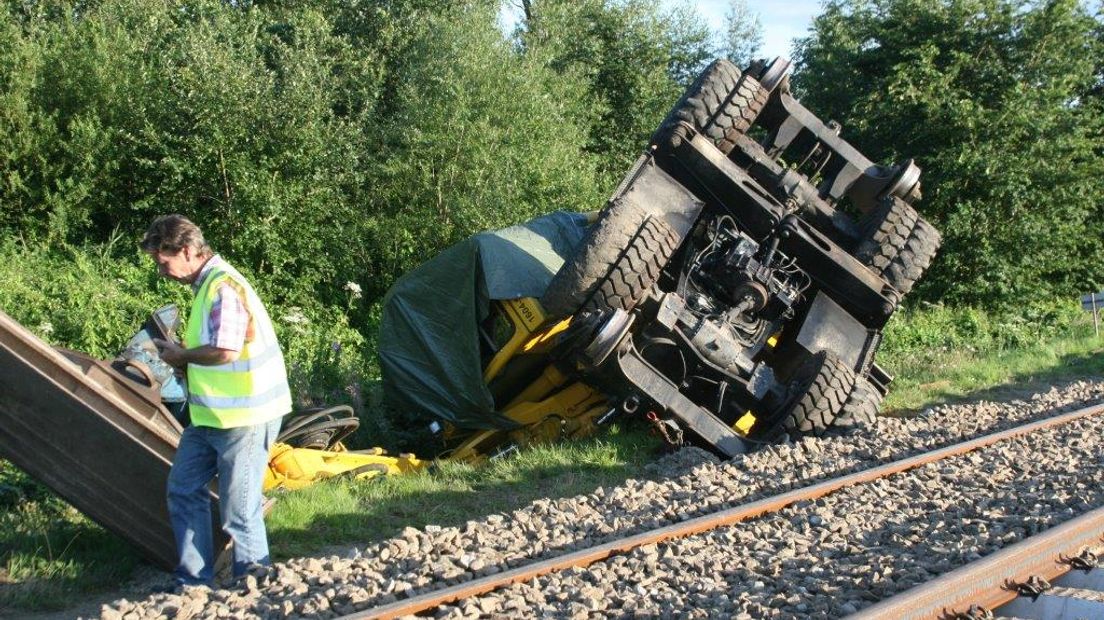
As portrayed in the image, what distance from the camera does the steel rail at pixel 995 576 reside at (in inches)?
162

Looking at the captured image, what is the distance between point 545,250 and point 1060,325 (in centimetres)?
1292

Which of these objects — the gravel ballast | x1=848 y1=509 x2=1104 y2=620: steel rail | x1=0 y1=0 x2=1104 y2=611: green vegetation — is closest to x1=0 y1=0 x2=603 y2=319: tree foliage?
x1=0 y1=0 x2=1104 y2=611: green vegetation

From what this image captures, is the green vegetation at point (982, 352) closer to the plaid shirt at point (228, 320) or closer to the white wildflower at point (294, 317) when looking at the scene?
the white wildflower at point (294, 317)

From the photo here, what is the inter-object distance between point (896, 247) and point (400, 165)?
374 inches

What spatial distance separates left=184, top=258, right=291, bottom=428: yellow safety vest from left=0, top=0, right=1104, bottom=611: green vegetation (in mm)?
1435

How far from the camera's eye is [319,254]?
50.6ft

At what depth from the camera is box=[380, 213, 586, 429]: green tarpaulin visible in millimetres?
9258

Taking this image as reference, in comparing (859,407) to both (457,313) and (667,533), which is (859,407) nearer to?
(457,313)

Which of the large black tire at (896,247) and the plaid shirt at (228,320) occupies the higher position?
the large black tire at (896,247)

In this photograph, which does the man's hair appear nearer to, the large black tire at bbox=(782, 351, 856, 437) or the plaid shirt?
the plaid shirt

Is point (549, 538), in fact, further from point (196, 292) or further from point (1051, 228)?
point (1051, 228)

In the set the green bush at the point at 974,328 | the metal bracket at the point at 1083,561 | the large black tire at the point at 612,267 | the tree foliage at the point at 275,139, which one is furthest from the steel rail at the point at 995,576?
the tree foliage at the point at 275,139

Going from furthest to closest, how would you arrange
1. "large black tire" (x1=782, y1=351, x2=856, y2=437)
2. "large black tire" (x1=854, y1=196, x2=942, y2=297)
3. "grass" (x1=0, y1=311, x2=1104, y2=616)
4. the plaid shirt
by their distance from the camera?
"large black tire" (x1=854, y1=196, x2=942, y2=297) < "large black tire" (x1=782, y1=351, x2=856, y2=437) < "grass" (x1=0, y1=311, x2=1104, y2=616) < the plaid shirt

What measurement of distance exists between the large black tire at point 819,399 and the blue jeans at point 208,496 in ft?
15.6
